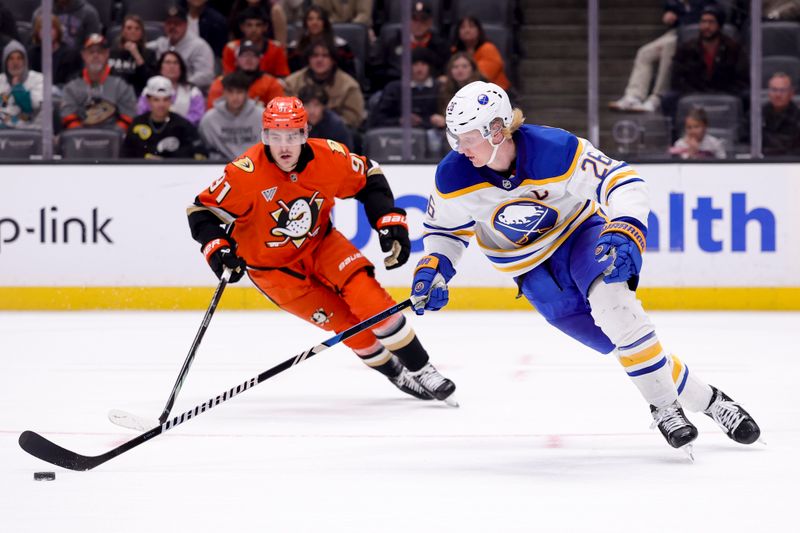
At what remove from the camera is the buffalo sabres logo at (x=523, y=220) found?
366cm

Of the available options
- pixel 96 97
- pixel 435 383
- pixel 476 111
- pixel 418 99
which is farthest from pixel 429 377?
pixel 96 97

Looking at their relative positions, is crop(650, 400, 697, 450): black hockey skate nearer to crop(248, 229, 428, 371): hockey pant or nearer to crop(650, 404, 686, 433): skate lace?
crop(650, 404, 686, 433): skate lace

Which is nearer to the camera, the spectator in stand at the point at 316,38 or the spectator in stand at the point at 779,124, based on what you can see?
the spectator in stand at the point at 779,124

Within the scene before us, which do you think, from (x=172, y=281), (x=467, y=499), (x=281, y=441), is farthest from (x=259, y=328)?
(x=467, y=499)

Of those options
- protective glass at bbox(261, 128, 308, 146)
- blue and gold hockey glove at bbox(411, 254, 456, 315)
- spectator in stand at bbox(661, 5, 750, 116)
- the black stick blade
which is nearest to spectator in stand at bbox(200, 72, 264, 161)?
spectator in stand at bbox(661, 5, 750, 116)

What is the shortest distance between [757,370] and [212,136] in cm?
396

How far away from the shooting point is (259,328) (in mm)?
7008

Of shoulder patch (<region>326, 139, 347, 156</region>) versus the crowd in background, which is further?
the crowd in background

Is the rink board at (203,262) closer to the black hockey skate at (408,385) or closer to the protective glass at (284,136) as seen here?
the black hockey skate at (408,385)

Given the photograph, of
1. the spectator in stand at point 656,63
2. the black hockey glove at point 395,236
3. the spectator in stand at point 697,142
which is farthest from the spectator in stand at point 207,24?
the black hockey glove at point 395,236

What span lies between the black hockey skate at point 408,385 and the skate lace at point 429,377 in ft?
0.14

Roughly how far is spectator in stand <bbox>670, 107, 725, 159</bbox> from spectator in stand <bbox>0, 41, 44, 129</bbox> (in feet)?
13.2

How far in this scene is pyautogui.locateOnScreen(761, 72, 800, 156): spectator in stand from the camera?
7.86m

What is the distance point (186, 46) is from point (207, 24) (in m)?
0.21
